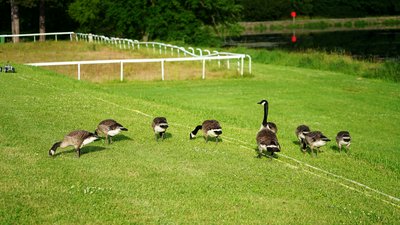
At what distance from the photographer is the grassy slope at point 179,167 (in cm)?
1018

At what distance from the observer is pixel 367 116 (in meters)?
24.2

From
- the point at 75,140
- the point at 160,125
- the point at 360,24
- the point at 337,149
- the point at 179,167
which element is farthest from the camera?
the point at 360,24

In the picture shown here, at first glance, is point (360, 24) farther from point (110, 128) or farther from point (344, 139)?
point (110, 128)

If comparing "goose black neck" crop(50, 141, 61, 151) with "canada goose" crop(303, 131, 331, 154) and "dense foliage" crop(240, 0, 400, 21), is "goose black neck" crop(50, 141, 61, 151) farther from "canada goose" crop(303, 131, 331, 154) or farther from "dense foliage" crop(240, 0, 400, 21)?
"dense foliage" crop(240, 0, 400, 21)

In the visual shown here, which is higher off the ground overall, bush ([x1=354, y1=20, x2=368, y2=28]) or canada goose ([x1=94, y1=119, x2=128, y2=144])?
bush ([x1=354, y1=20, x2=368, y2=28])

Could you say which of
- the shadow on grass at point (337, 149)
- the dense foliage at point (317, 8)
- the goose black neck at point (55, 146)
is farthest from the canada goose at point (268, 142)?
the dense foliage at point (317, 8)

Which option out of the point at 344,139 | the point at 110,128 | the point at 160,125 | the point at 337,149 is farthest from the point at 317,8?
the point at 110,128

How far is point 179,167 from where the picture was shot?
509 inches

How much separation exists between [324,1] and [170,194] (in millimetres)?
139130

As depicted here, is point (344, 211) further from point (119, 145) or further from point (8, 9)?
point (8, 9)

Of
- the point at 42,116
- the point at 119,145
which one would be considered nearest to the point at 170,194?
the point at 119,145

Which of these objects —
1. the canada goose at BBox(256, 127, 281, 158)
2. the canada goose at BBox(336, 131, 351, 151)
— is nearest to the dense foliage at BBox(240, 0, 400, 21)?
the canada goose at BBox(336, 131, 351, 151)

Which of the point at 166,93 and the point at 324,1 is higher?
the point at 324,1

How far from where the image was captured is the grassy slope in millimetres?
10180
